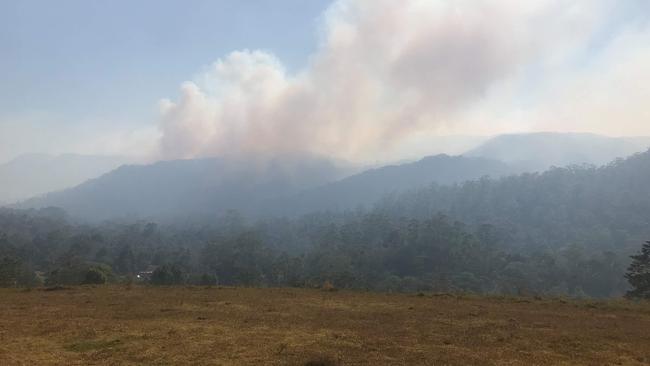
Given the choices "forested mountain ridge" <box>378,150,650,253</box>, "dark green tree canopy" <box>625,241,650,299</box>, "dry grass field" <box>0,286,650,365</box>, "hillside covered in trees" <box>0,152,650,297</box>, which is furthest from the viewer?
"forested mountain ridge" <box>378,150,650,253</box>

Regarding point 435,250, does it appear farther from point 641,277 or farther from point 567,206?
point 641,277

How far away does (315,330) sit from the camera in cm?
1914

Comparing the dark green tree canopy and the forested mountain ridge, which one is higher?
the forested mountain ridge

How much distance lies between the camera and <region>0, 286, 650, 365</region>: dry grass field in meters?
15.1

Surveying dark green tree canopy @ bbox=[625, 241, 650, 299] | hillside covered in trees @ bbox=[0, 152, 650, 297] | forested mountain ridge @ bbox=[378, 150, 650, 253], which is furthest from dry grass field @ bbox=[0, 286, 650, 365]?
forested mountain ridge @ bbox=[378, 150, 650, 253]

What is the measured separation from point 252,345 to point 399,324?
703 centimetres

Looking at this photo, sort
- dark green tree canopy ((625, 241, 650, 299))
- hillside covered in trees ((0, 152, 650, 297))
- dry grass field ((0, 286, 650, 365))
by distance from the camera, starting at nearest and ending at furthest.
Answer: dry grass field ((0, 286, 650, 365)) → dark green tree canopy ((625, 241, 650, 299)) → hillside covered in trees ((0, 152, 650, 297))

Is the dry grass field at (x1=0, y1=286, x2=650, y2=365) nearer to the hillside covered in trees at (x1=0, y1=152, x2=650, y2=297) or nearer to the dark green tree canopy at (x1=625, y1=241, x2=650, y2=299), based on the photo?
the hillside covered in trees at (x1=0, y1=152, x2=650, y2=297)

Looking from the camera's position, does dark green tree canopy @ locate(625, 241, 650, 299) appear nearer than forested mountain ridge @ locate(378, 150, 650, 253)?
Yes

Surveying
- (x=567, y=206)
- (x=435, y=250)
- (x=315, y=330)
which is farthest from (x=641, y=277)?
(x=567, y=206)

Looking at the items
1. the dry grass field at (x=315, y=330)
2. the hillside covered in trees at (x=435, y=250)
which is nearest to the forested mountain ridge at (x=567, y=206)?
the hillside covered in trees at (x=435, y=250)

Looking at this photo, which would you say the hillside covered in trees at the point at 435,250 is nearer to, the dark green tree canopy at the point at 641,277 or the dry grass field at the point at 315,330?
the dark green tree canopy at the point at 641,277

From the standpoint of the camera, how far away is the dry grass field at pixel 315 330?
1508cm

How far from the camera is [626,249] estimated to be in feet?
340
